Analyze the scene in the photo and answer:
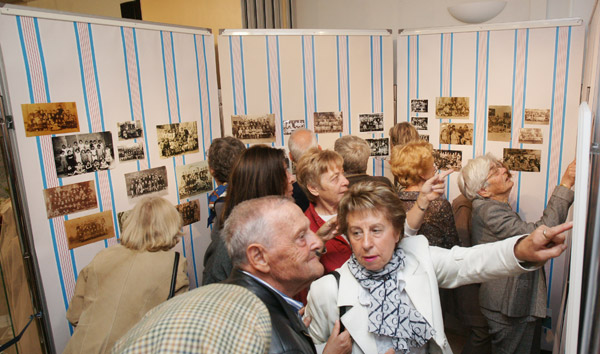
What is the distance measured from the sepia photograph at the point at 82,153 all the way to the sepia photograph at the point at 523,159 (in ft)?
11.0

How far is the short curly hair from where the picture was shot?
3.42m

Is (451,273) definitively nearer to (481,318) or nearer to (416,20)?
(481,318)

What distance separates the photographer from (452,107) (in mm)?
4316

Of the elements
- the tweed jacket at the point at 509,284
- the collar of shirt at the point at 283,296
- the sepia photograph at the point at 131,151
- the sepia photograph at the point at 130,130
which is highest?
the sepia photograph at the point at 130,130

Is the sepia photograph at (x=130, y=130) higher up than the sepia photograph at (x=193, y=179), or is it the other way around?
the sepia photograph at (x=130, y=130)

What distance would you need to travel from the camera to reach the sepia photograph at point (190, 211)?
4.00 metres

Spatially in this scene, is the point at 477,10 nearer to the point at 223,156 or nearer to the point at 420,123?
the point at 420,123

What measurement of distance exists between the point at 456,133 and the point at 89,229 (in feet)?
10.7

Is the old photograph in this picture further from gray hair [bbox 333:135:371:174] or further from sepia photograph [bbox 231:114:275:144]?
gray hair [bbox 333:135:371:174]

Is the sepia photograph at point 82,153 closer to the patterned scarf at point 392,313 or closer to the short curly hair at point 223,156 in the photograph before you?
the short curly hair at point 223,156

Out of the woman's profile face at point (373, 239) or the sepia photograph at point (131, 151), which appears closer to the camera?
the woman's profile face at point (373, 239)

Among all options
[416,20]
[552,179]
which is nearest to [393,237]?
[552,179]

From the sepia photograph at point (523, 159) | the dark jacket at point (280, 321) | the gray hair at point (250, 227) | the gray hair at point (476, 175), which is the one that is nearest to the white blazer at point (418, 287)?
the dark jacket at point (280, 321)

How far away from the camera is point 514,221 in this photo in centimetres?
289
